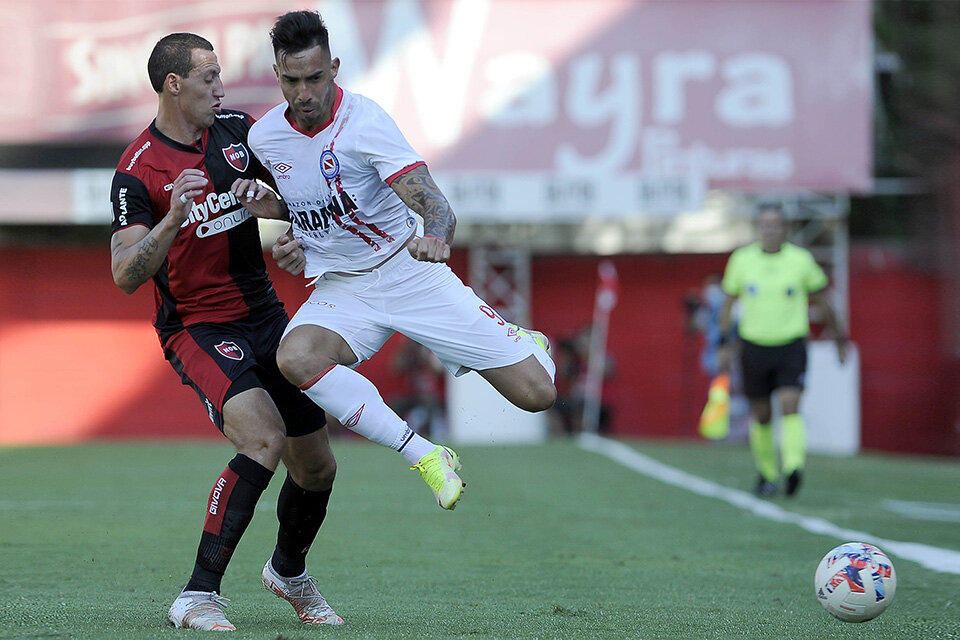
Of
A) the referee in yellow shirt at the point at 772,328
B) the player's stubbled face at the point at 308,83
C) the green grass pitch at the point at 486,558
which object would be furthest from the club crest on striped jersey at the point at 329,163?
the referee in yellow shirt at the point at 772,328

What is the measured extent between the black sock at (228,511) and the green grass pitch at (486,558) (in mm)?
269

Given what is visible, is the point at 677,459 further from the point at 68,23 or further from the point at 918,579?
the point at 68,23

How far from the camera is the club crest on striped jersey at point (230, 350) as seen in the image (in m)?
5.16

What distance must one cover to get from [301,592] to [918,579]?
3.08 m

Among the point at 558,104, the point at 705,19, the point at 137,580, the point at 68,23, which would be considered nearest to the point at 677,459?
the point at 558,104

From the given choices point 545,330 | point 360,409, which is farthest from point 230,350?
point 545,330

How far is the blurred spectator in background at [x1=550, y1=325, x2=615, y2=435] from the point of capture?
2077cm

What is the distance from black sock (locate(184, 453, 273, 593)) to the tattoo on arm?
114cm

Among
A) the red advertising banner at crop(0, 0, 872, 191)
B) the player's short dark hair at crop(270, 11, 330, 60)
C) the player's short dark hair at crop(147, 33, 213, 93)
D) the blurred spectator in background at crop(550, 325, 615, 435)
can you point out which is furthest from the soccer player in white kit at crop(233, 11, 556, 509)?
the blurred spectator in background at crop(550, 325, 615, 435)

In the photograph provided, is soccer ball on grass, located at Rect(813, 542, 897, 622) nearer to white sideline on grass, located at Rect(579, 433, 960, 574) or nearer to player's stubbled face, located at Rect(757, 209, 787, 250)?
white sideline on grass, located at Rect(579, 433, 960, 574)

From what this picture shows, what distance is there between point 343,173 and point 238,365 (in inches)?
34.9

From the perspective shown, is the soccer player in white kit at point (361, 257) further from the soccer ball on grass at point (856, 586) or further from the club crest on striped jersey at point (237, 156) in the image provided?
the soccer ball on grass at point (856, 586)

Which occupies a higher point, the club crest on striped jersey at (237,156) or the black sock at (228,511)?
the club crest on striped jersey at (237,156)

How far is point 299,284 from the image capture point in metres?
20.9
